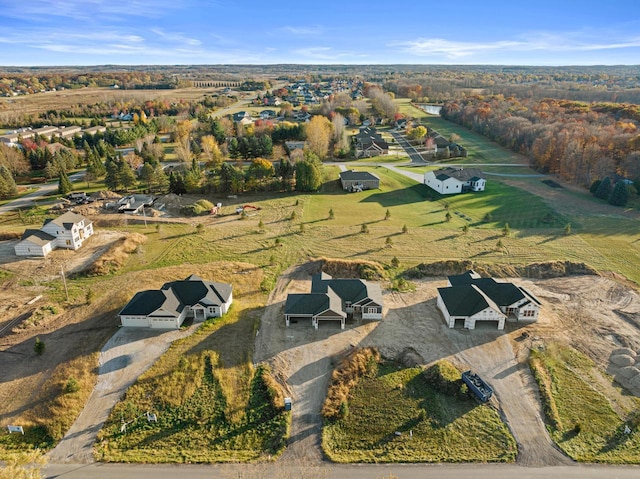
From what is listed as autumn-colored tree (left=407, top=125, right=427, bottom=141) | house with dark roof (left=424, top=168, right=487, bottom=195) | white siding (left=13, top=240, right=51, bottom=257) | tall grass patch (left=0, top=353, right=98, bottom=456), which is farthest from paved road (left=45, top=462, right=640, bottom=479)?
autumn-colored tree (left=407, top=125, right=427, bottom=141)

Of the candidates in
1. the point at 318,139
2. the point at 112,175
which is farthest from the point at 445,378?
the point at 318,139

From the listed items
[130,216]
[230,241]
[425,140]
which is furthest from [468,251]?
[425,140]

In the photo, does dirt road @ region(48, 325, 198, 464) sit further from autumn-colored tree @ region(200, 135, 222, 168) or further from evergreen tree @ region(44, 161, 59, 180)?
evergreen tree @ region(44, 161, 59, 180)

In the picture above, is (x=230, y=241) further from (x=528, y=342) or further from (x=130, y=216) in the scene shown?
(x=528, y=342)

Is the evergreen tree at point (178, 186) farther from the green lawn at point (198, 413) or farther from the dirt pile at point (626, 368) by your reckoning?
the dirt pile at point (626, 368)

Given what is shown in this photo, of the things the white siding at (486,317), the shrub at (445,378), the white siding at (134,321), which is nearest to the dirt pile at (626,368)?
the white siding at (486,317)
